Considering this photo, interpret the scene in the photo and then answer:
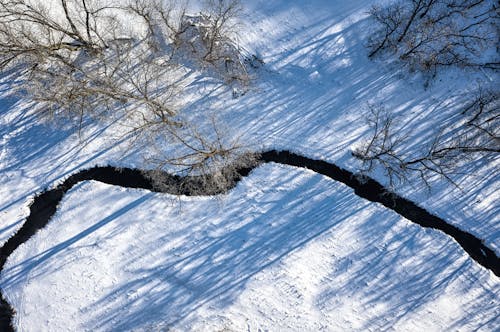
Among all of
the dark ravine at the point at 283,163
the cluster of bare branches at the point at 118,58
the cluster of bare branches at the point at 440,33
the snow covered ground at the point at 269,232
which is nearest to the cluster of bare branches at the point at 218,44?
the cluster of bare branches at the point at 118,58

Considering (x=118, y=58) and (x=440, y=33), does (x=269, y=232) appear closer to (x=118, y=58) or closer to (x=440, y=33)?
(x=118, y=58)

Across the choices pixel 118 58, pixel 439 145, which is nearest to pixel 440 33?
pixel 439 145

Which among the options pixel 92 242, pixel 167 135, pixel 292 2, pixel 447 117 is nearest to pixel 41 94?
pixel 167 135

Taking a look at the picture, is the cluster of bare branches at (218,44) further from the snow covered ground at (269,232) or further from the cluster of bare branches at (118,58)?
the snow covered ground at (269,232)

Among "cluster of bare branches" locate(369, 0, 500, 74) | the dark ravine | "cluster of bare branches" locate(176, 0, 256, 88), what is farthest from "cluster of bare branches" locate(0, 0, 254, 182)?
"cluster of bare branches" locate(369, 0, 500, 74)

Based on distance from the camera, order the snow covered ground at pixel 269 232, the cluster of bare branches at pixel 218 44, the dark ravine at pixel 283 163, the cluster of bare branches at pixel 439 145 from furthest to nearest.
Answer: the cluster of bare branches at pixel 218 44 → the cluster of bare branches at pixel 439 145 → the dark ravine at pixel 283 163 → the snow covered ground at pixel 269 232

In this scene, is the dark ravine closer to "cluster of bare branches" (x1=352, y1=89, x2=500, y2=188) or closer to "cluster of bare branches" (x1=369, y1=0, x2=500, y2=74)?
"cluster of bare branches" (x1=352, y1=89, x2=500, y2=188)
